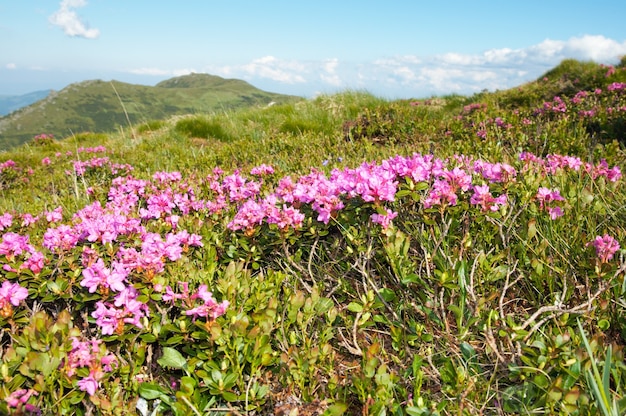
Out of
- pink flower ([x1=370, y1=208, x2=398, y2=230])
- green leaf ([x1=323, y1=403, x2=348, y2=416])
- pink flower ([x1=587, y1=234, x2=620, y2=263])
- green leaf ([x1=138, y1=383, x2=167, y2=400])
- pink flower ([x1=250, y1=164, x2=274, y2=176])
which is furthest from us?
pink flower ([x1=250, y1=164, x2=274, y2=176])

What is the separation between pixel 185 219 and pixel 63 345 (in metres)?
1.72

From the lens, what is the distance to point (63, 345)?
1816 mm

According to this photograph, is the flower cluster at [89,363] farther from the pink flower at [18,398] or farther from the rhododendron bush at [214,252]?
the pink flower at [18,398]

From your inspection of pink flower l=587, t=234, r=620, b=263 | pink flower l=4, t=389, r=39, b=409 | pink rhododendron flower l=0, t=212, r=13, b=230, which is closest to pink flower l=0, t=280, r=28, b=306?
pink flower l=4, t=389, r=39, b=409

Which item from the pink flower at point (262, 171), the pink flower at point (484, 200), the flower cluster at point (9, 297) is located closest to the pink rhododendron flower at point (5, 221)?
the flower cluster at point (9, 297)

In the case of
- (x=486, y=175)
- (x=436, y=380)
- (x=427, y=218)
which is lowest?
(x=436, y=380)

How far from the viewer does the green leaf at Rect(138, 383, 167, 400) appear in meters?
1.85

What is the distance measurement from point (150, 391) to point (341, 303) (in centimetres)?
124

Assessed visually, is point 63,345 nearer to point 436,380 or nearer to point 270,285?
point 270,285

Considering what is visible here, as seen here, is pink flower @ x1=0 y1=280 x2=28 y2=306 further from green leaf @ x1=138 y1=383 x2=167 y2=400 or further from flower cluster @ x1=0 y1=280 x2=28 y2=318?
green leaf @ x1=138 y1=383 x2=167 y2=400

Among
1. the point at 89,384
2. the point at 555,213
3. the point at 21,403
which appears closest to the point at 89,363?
the point at 89,384

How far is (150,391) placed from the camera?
1864mm

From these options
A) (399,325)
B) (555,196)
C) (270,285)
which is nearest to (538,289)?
(555,196)

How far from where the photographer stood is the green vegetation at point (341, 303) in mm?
1778
